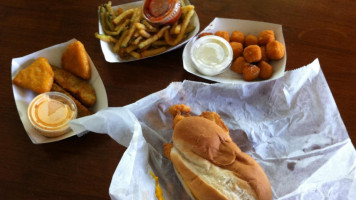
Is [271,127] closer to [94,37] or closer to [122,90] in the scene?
[122,90]

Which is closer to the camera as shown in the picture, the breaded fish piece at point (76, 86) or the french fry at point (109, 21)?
the breaded fish piece at point (76, 86)

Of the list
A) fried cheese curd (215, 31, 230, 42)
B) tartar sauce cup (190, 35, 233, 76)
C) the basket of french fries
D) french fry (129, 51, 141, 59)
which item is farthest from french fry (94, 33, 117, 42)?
A: fried cheese curd (215, 31, 230, 42)

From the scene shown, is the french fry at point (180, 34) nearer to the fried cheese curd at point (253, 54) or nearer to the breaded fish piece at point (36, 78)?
the fried cheese curd at point (253, 54)

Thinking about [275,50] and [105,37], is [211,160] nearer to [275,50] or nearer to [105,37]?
[275,50]

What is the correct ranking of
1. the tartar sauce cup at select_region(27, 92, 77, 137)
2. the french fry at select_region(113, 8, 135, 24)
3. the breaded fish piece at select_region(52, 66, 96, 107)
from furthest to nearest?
the french fry at select_region(113, 8, 135, 24) < the breaded fish piece at select_region(52, 66, 96, 107) < the tartar sauce cup at select_region(27, 92, 77, 137)

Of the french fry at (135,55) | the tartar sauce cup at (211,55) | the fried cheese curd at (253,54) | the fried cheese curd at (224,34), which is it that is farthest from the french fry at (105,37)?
the fried cheese curd at (253,54)

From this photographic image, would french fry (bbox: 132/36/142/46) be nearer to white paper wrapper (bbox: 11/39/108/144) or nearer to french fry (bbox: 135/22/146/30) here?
french fry (bbox: 135/22/146/30)
